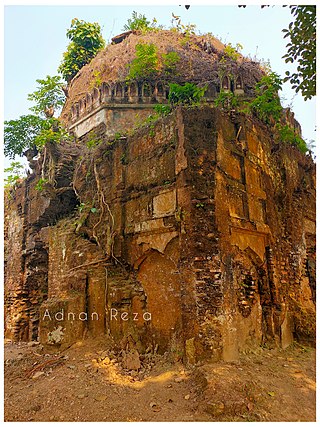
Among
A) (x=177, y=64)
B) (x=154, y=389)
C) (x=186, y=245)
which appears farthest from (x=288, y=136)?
(x=154, y=389)

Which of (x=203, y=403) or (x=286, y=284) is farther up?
(x=286, y=284)

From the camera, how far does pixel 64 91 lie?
14.7 meters

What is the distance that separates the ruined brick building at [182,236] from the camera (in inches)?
256

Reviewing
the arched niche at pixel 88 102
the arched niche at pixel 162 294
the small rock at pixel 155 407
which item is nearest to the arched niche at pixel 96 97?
the arched niche at pixel 88 102

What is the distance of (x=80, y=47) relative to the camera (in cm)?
1566

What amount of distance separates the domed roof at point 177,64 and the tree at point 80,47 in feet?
4.88

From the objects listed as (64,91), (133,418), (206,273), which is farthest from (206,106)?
(64,91)

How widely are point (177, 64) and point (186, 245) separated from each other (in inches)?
306

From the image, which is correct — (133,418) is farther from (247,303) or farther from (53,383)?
(247,303)

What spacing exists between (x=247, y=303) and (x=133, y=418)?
328 centimetres

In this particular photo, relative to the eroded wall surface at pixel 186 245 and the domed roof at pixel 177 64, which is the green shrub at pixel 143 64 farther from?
the eroded wall surface at pixel 186 245

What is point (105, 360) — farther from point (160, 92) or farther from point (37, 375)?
point (160, 92)

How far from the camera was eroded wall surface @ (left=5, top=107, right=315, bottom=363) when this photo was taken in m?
6.46

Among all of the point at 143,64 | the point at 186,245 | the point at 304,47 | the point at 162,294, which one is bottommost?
the point at 162,294
